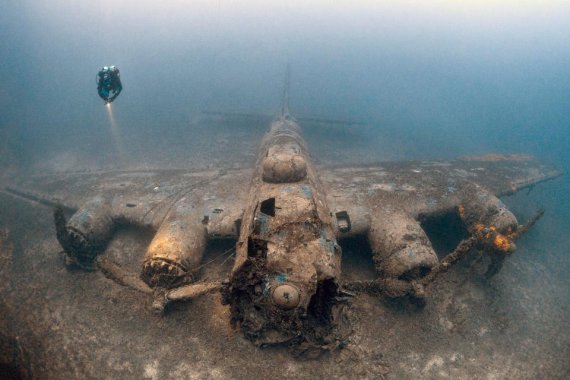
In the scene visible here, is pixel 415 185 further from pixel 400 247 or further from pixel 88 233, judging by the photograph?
pixel 88 233

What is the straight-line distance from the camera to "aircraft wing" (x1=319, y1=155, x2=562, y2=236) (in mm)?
11992

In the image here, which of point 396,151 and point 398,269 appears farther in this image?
point 396,151

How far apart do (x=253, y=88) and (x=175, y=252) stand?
63.8 m

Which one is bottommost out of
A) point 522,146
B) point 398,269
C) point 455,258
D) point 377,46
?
point 522,146

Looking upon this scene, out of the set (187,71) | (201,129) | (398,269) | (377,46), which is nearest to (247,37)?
(377,46)

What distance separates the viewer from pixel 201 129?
3341 cm

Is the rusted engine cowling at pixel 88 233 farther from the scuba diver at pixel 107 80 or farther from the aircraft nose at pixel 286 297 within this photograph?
the aircraft nose at pixel 286 297

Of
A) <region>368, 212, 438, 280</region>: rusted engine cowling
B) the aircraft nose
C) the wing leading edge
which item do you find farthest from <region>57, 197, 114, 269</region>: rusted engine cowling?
<region>368, 212, 438, 280</region>: rusted engine cowling

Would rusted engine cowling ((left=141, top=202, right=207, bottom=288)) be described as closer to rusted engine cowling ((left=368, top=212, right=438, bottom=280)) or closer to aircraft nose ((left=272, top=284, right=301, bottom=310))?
aircraft nose ((left=272, top=284, right=301, bottom=310))

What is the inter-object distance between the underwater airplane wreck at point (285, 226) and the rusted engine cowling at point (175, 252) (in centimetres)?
4

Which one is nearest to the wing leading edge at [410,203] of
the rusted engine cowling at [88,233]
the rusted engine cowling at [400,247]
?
the rusted engine cowling at [400,247]

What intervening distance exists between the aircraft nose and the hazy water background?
1356 centimetres

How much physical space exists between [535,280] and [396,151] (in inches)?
799

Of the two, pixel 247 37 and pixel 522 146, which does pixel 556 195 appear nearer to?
pixel 522 146
